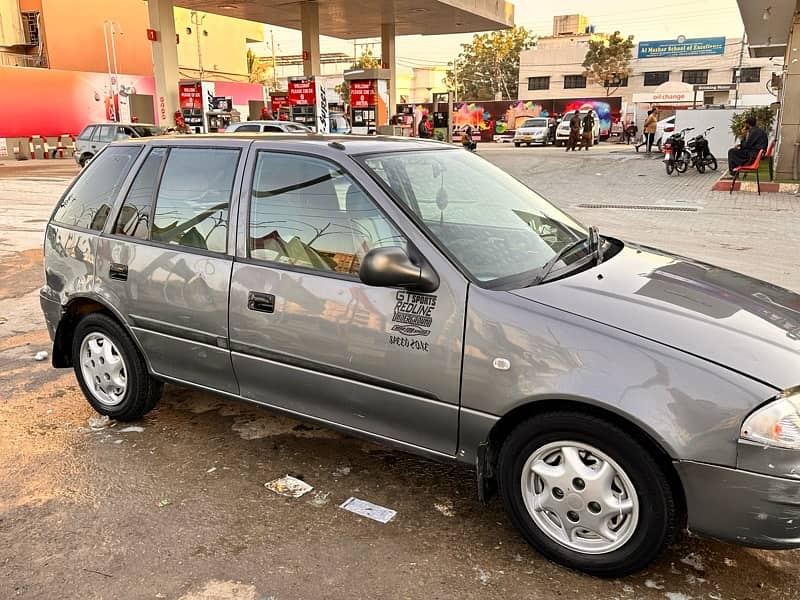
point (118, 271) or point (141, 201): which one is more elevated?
point (141, 201)

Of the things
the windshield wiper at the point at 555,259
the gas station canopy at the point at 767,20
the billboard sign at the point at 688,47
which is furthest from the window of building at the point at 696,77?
the windshield wiper at the point at 555,259

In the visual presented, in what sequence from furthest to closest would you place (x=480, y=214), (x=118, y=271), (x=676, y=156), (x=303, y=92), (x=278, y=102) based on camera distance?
(x=278, y=102) < (x=303, y=92) < (x=676, y=156) < (x=118, y=271) < (x=480, y=214)

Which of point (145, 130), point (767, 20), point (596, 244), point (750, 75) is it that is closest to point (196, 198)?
point (596, 244)

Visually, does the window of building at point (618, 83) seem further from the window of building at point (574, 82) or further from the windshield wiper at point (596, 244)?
the windshield wiper at point (596, 244)

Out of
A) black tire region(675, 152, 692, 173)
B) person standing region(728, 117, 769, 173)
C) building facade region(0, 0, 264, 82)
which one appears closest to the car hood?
person standing region(728, 117, 769, 173)

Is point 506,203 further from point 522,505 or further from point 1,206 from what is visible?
point 1,206

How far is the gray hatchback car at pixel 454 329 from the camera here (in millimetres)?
2477

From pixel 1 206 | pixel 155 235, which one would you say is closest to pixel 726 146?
pixel 1 206

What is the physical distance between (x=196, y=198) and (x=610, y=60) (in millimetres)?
63099

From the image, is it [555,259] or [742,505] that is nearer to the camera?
[742,505]

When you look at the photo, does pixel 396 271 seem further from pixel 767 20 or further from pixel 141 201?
pixel 767 20

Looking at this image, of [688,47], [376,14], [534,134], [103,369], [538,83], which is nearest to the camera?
[103,369]

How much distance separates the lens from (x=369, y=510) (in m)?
3.31

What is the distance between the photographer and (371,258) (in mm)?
2893
